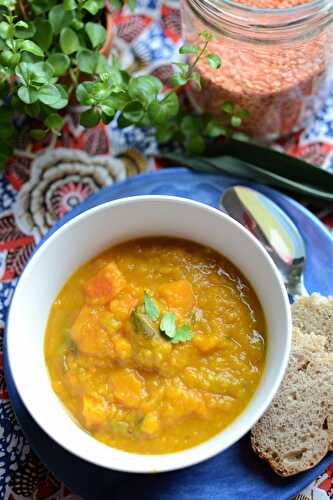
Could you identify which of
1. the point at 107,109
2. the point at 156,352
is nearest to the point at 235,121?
the point at 107,109

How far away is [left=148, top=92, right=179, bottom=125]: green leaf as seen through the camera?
2330 mm

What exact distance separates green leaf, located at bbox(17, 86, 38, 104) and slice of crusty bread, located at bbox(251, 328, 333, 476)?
111 centimetres

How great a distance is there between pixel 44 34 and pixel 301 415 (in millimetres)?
1506

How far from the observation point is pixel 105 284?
211cm

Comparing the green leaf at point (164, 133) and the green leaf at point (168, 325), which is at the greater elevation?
the green leaf at point (164, 133)

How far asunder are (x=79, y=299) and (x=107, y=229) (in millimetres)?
233

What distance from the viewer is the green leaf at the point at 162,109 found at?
2330mm

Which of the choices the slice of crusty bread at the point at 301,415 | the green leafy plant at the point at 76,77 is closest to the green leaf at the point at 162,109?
the green leafy plant at the point at 76,77

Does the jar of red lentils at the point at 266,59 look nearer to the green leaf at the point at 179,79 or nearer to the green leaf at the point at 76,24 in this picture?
the green leaf at the point at 179,79

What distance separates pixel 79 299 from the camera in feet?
7.06

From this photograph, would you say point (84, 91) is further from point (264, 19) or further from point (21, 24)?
point (264, 19)

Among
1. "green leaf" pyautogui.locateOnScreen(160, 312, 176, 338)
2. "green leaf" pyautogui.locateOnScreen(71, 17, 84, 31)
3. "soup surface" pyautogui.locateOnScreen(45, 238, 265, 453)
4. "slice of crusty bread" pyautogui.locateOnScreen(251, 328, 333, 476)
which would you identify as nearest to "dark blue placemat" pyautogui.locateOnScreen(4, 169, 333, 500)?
"slice of crusty bread" pyautogui.locateOnScreen(251, 328, 333, 476)

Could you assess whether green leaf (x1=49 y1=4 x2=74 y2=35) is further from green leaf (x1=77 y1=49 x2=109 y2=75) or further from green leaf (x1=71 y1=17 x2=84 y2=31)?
green leaf (x1=77 y1=49 x2=109 y2=75)

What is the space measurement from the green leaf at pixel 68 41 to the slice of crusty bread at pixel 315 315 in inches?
44.4
